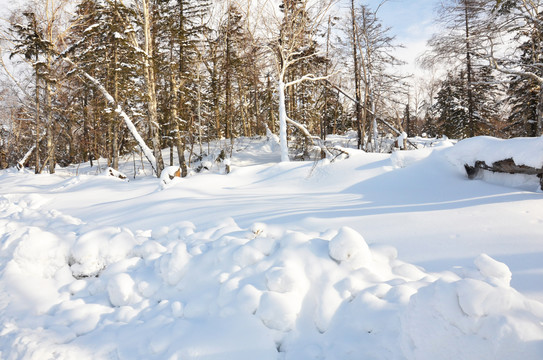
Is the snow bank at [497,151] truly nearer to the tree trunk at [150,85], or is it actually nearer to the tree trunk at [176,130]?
the tree trunk at [150,85]

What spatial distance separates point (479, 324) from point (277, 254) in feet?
5.14

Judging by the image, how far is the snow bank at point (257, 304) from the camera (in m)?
1.47

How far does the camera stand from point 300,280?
2197 millimetres

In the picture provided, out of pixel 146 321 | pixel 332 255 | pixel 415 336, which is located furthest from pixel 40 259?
pixel 415 336

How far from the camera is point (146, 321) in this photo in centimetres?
222

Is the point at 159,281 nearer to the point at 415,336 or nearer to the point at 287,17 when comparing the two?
the point at 415,336

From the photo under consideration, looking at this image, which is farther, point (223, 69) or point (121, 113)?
point (223, 69)

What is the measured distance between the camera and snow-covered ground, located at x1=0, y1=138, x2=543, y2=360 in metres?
1.57

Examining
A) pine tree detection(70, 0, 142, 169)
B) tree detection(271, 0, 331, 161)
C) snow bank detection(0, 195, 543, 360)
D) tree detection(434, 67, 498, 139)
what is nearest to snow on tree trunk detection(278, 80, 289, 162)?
tree detection(271, 0, 331, 161)

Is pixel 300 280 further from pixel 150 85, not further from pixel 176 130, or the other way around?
pixel 150 85

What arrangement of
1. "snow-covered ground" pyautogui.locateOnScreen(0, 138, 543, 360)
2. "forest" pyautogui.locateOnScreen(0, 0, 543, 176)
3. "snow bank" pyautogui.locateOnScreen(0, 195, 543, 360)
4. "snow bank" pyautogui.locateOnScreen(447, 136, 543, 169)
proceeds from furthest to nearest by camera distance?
"forest" pyautogui.locateOnScreen(0, 0, 543, 176)
"snow bank" pyautogui.locateOnScreen(447, 136, 543, 169)
"snow-covered ground" pyautogui.locateOnScreen(0, 138, 543, 360)
"snow bank" pyautogui.locateOnScreen(0, 195, 543, 360)

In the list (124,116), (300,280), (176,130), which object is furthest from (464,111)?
(300,280)

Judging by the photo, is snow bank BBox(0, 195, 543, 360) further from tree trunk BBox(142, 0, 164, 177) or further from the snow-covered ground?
tree trunk BBox(142, 0, 164, 177)

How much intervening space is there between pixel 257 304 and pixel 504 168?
462 centimetres
